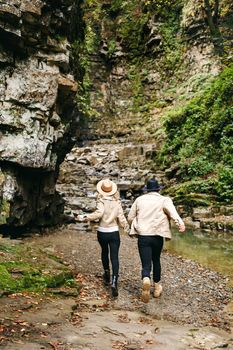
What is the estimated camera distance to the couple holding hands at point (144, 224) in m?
7.39

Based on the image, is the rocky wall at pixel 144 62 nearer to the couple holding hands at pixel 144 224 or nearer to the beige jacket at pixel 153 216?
the couple holding hands at pixel 144 224

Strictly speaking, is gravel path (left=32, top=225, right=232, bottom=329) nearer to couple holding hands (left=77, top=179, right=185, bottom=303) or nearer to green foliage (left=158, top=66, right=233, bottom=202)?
couple holding hands (left=77, top=179, right=185, bottom=303)

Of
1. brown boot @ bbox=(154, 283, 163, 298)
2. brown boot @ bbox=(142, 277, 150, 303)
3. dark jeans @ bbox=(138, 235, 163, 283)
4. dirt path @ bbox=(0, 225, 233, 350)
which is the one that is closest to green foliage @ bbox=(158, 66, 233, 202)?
dirt path @ bbox=(0, 225, 233, 350)

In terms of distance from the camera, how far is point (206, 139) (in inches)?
958

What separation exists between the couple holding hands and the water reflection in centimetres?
311

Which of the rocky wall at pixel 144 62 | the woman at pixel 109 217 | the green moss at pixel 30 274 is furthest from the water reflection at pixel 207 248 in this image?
the rocky wall at pixel 144 62

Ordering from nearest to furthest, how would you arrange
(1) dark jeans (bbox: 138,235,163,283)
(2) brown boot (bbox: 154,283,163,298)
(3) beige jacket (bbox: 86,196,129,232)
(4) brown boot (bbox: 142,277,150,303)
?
(4) brown boot (bbox: 142,277,150,303) < (1) dark jeans (bbox: 138,235,163,283) < (2) brown boot (bbox: 154,283,163,298) < (3) beige jacket (bbox: 86,196,129,232)

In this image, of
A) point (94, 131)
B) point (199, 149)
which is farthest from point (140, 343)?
point (94, 131)

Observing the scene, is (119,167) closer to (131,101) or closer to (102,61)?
(131,101)

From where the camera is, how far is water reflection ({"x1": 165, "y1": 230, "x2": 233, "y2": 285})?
11.6 meters

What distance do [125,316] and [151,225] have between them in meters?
1.73

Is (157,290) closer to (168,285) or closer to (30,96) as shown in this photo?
(168,285)

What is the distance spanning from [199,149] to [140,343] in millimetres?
20203

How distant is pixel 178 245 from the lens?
14328 mm
